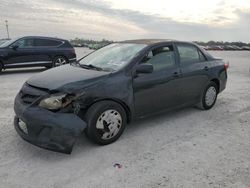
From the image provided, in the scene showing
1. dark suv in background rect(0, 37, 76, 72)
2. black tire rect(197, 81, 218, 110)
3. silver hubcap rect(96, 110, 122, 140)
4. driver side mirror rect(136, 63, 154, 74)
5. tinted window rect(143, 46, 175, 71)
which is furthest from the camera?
dark suv in background rect(0, 37, 76, 72)

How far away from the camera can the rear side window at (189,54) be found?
5.56 meters

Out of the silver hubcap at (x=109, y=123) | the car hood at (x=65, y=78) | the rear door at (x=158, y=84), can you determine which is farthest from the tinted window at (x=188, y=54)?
the silver hubcap at (x=109, y=123)

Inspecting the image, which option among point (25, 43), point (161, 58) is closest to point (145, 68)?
point (161, 58)

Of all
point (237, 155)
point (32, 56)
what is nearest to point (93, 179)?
point (237, 155)

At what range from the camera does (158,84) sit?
16.3ft

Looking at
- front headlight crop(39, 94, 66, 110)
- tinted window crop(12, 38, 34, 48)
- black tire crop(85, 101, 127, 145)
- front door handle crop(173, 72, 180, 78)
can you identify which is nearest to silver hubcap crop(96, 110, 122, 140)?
black tire crop(85, 101, 127, 145)

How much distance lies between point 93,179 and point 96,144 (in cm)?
92

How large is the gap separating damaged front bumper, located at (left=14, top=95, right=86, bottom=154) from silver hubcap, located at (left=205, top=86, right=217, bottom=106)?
3337mm

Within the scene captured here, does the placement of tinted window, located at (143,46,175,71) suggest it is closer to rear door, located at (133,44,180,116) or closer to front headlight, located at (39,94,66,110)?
rear door, located at (133,44,180,116)

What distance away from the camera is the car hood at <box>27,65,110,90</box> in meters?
4.06

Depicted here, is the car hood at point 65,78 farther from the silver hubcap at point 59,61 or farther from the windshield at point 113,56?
the silver hubcap at point 59,61

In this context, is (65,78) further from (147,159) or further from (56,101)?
(147,159)

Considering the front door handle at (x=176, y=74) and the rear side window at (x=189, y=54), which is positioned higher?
the rear side window at (x=189, y=54)

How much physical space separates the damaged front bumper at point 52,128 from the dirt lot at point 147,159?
0.26 meters
